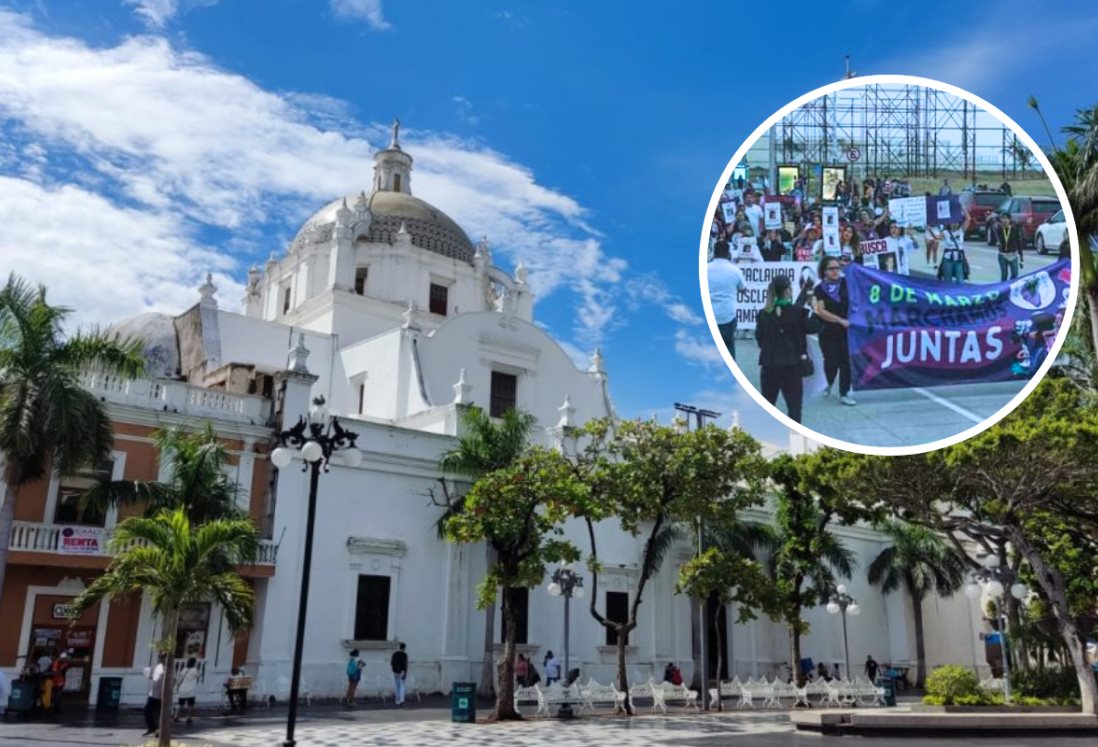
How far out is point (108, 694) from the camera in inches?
829

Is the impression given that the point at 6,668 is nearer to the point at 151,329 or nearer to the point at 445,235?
the point at 151,329

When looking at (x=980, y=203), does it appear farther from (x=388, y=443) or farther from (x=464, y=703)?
(x=388, y=443)

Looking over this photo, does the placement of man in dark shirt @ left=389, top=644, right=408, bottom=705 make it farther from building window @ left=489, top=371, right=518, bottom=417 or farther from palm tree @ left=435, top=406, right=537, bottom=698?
building window @ left=489, top=371, right=518, bottom=417

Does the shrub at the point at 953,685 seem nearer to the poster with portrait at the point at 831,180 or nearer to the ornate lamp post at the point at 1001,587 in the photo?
the ornate lamp post at the point at 1001,587

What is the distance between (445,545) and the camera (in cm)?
2822

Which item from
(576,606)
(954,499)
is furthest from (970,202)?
(576,606)

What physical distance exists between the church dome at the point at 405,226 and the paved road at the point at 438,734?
78.9 feet

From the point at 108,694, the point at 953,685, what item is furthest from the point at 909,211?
the point at 108,694

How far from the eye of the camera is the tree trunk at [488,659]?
89.1 feet

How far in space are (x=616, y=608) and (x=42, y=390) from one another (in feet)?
63.6

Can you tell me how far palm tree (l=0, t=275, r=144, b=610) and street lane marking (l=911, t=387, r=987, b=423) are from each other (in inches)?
545

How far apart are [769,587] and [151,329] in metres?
24.0

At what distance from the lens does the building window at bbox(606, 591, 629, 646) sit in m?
31.8

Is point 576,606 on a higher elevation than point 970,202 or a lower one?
lower
